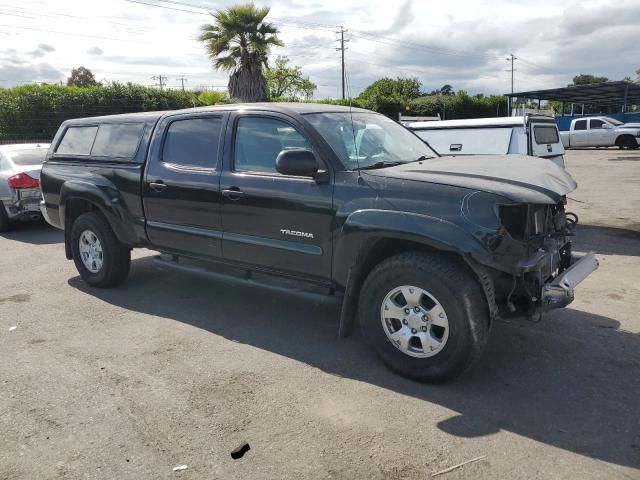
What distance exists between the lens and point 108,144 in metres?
5.95

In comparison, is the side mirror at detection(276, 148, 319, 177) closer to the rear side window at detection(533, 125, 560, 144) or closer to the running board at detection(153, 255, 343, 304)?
the running board at detection(153, 255, 343, 304)

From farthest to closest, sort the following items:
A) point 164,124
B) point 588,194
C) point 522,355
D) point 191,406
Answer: point 588,194
point 164,124
point 522,355
point 191,406

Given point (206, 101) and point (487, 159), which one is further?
point (206, 101)

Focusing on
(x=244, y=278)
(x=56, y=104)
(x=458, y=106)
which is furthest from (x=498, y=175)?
(x=458, y=106)

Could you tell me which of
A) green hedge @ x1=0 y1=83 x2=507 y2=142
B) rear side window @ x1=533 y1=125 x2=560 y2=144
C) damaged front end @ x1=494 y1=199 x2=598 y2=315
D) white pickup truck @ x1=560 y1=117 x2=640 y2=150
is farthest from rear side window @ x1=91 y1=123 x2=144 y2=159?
white pickup truck @ x1=560 y1=117 x2=640 y2=150

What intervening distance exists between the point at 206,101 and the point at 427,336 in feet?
72.9

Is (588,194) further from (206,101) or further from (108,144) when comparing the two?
(206,101)

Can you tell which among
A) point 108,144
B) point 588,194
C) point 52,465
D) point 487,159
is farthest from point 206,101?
point 52,465

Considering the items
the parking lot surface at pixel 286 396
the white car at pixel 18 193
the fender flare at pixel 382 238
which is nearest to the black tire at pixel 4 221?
the white car at pixel 18 193

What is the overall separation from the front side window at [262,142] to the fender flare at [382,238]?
2.89 feet

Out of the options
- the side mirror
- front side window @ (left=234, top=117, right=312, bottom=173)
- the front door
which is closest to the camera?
the side mirror

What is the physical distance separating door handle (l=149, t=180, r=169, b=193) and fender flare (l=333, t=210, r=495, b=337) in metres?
1.99

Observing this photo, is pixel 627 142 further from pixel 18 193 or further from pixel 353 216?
pixel 353 216

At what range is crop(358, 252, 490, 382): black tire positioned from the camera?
360 cm
